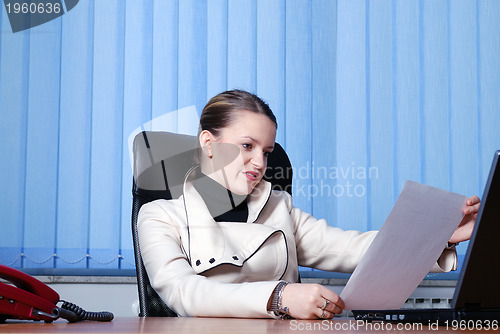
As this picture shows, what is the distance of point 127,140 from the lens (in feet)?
6.77

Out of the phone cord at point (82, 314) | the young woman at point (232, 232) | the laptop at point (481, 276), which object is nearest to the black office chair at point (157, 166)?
the young woman at point (232, 232)

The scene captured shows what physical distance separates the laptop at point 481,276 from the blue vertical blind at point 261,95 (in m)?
1.41

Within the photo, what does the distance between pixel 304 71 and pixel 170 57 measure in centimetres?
53

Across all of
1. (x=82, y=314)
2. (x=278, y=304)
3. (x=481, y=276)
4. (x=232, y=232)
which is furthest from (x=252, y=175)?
(x=481, y=276)

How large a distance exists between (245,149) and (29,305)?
2.32ft

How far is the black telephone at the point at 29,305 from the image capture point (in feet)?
2.23

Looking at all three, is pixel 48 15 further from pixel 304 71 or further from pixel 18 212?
pixel 304 71

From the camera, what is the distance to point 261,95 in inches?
82.8

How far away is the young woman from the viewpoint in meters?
1.02

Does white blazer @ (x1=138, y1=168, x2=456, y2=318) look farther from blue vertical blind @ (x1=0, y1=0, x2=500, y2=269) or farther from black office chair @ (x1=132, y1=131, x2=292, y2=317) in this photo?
blue vertical blind @ (x1=0, y1=0, x2=500, y2=269)

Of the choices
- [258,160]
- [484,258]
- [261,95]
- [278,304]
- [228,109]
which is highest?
[261,95]

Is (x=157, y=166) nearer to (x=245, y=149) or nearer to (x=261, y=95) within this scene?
(x=245, y=149)

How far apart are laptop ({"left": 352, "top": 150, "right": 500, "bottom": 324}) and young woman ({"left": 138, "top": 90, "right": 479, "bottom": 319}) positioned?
226 mm

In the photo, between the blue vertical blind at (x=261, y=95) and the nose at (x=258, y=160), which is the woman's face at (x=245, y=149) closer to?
the nose at (x=258, y=160)
